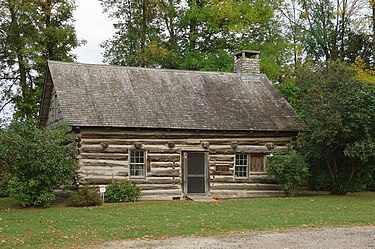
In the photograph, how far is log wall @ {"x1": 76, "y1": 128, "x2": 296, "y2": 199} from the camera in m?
20.3

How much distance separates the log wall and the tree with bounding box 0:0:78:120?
11.2 m

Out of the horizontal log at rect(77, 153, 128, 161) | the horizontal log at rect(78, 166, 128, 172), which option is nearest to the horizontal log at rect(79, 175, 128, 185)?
the horizontal log at rect(78, 166, 128, 172)

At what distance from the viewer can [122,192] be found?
19922 mm

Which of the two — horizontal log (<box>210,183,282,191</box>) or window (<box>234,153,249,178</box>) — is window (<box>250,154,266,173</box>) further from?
horizontal log (<box>210,183,282,191</box>)

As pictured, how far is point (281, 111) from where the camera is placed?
2416 centimetres

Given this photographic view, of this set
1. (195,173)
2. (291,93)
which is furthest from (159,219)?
(291,93)

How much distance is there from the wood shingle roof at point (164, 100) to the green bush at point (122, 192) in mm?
2438

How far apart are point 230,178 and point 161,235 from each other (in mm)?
10614

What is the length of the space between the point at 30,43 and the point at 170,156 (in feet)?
45.8

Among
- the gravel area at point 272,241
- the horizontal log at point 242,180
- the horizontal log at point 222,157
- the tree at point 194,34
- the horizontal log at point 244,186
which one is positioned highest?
the tree at point 194,34

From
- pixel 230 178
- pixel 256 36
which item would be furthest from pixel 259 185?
pixel 256 36

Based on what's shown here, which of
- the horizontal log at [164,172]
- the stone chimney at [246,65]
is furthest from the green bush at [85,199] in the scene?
the stone chimney at [246,65]

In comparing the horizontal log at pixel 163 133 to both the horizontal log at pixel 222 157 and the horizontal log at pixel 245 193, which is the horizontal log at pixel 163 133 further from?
the horizontal log at pixel 245 193

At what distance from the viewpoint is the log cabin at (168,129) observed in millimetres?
20500
